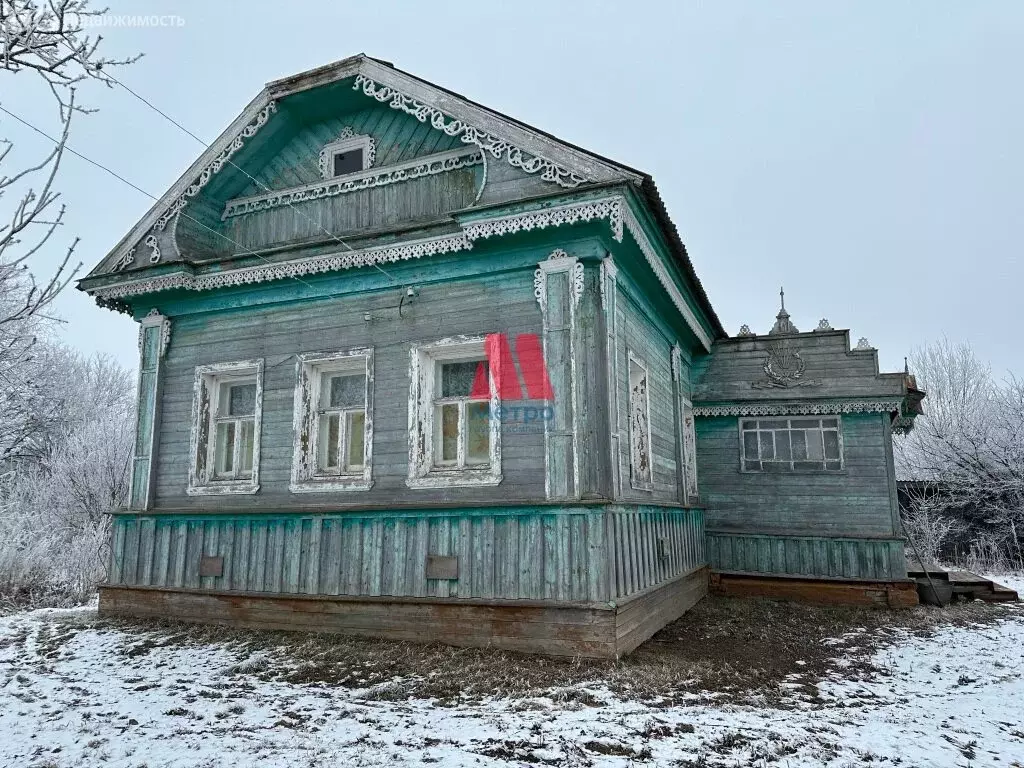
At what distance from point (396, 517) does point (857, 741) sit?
475cm

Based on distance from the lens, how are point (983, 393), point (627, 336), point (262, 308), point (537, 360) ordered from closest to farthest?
point (537, 360) → point (627, 336) → point (262, 308) → point (983, 393)

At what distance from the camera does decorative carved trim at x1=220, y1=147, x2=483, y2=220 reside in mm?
8461

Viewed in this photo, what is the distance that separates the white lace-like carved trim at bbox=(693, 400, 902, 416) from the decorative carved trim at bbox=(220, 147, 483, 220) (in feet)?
20.5

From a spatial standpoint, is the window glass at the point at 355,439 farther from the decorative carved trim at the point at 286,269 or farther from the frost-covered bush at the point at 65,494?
the frost-covered bush at the point at 65,494

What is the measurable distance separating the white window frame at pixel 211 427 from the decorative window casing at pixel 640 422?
15.5 feet

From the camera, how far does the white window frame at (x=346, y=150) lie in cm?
909

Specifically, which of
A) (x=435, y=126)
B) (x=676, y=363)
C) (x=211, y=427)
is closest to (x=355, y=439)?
(x=211, y=427)

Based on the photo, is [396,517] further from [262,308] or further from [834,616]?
[834,616]

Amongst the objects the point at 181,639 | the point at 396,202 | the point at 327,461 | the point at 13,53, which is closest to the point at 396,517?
the point at 327,461

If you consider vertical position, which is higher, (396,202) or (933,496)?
(396,202)

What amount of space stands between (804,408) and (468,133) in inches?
286

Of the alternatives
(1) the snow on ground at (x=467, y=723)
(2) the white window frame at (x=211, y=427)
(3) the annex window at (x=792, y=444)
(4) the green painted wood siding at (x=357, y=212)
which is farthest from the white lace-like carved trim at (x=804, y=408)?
(2) the white window frame at (x=211, y=427)

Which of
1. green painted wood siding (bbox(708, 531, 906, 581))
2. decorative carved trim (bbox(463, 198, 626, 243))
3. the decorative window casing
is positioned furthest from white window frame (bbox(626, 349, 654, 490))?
green painted wood siding (bbox(708, 531, 906, 581))

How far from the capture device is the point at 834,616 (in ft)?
31.9
